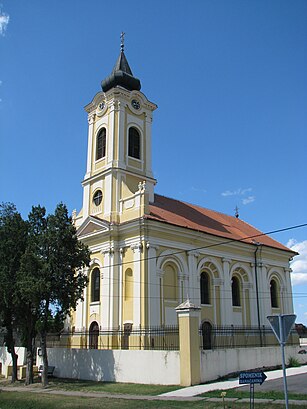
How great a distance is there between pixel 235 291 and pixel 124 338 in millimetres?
11367

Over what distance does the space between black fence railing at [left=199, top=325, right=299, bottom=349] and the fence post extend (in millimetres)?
4550

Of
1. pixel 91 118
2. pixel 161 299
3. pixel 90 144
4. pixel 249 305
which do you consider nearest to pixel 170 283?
pixel 161 299

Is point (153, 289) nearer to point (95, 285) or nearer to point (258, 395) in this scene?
point (95, 285)

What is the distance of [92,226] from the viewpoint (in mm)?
31625

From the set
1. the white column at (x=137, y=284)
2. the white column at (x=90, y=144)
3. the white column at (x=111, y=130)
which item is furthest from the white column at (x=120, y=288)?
the white column at (x=90, y=144)

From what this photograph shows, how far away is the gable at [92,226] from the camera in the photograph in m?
30.3

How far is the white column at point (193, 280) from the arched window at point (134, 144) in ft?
28.6

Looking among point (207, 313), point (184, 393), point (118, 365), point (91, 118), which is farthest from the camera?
point (91, 118)

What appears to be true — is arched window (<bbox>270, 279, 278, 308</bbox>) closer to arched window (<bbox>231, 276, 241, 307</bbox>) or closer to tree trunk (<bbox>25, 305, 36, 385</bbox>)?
arched window (<bbox>231, 276, 241, 307</bbox>)

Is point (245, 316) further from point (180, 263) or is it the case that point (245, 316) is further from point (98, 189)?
point (98, 189)

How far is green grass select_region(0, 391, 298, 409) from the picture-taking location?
13578 mm

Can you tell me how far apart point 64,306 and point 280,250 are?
72.5 feet

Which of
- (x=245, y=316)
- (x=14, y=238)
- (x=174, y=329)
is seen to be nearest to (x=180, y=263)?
(x=174, y=329)

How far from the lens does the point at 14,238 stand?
928 inches
